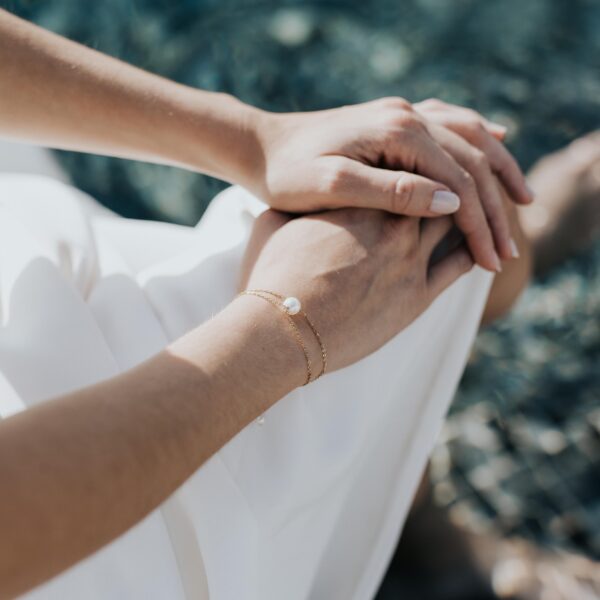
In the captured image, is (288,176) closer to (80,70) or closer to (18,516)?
(80,70)

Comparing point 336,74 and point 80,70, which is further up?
point 80,70

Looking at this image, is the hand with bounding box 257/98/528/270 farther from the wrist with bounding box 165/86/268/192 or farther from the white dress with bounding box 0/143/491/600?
the white dress with bounding box 0/143/491/600

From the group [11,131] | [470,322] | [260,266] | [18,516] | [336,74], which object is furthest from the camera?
[336,74]

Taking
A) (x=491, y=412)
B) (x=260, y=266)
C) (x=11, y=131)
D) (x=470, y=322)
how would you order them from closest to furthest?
(x=260, y=266)
(x=11, y=131)
(x=470, y=322)
(x=491, y=412)

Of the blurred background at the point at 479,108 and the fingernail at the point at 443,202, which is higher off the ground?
the fingernail at the point at 443,202

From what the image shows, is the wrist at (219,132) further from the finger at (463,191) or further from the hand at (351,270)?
the finger at (463,191)

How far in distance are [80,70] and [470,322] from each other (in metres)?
0.66

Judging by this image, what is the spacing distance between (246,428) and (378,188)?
332 mm

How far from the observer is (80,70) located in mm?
1126

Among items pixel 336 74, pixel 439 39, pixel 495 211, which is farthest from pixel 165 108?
pixel 439 39

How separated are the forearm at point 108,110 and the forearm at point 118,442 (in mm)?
360

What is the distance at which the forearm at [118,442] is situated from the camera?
2.13ft

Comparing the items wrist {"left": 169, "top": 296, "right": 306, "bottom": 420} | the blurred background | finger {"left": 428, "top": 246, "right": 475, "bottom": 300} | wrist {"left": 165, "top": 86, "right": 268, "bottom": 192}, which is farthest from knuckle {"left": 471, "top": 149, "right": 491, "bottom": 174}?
the blurred background

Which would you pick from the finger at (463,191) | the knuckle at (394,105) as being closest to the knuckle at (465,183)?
the finger at (463,191)
